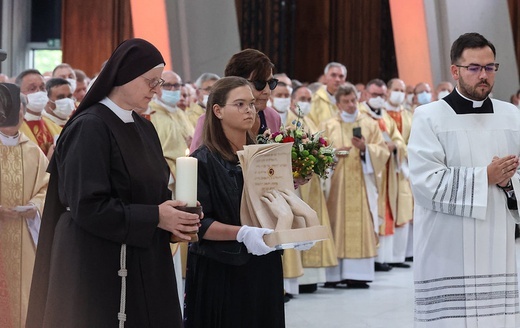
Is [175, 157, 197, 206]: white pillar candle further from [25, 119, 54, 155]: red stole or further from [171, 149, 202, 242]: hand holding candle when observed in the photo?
[25, 119, 54, 155]: red stole

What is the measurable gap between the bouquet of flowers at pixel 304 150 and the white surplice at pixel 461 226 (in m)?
0.79

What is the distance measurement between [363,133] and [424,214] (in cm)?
573

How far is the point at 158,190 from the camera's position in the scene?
389cm

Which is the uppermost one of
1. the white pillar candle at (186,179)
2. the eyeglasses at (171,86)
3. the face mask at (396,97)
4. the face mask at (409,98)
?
the face mask at (409,98)

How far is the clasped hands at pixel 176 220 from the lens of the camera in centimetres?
Answer: 366

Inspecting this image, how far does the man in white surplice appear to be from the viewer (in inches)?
209

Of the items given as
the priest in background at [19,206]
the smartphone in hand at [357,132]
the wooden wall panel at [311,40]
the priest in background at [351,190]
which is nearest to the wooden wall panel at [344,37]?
the wooden wall panel at [311,40]

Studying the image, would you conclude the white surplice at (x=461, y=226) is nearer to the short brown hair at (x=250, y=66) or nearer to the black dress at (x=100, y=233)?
the short brown hair at (x=250, y=66)

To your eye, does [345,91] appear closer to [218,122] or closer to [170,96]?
[170,96]

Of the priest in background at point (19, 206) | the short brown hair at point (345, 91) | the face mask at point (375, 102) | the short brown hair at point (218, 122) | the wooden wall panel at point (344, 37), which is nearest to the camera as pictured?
the short brown hair at point (218, 122)

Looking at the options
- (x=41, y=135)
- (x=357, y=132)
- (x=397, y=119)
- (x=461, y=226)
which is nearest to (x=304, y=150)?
(x=461, y=226)

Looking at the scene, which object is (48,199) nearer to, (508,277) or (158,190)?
(158,190)

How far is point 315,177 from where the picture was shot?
1020cm

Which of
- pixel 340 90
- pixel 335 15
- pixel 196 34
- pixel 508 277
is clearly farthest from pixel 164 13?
pixel 508 277
